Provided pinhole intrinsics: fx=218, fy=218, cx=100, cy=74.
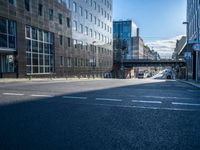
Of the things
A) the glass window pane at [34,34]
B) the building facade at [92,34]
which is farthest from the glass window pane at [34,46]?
the building facade at [92,34]

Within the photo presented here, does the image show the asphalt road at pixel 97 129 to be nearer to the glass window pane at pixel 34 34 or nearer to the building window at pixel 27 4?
the glass window pane at pixel 34 34

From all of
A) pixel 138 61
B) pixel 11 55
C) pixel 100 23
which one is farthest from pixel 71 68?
pixel 138 61

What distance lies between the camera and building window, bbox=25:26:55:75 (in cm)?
2994

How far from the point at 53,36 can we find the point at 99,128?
32723 mm

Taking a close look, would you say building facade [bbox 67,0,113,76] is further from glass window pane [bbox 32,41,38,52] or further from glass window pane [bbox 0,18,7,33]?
glass window pane [bbox 0,18,7,33]

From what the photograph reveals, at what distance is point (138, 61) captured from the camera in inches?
2844

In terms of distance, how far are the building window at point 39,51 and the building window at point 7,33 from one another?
2621 millimetres

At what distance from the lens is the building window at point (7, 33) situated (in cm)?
2506

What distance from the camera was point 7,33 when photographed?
1017 inches

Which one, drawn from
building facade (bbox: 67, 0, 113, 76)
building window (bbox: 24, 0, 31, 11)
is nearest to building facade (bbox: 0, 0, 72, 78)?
building window (bbox: 24, 0, 31, 11)

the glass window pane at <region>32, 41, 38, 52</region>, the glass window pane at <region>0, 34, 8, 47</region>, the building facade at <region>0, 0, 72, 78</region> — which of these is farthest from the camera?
the glass window pane at <region>32, 41, 38, 52</region>

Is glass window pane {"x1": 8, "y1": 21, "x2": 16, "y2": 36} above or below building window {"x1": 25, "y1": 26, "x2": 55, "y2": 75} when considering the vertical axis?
above

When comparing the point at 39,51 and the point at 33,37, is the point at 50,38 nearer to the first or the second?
the point at 39,51

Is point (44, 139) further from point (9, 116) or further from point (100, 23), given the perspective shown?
point (100, 23)
